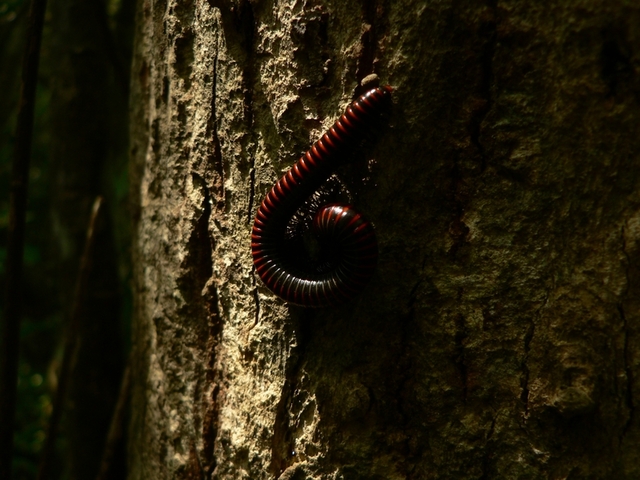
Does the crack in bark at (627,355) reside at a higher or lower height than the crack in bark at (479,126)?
lower

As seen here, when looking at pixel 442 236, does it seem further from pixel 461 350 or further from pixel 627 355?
pixel 627 355

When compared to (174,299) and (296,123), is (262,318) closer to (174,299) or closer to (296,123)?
(174,299)

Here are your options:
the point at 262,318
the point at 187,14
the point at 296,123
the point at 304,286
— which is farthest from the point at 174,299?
the point at 187,14

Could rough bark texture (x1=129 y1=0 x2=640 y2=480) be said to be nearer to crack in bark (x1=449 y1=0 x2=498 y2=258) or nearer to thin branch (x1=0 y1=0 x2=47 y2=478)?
crack in bark (x1=449 y1=0 x2=498 y2=258)

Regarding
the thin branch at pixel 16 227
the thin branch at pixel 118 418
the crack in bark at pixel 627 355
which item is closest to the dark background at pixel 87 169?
the thin branch at pixel 118 418

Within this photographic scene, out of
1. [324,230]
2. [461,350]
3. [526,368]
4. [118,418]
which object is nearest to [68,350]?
[118,418]

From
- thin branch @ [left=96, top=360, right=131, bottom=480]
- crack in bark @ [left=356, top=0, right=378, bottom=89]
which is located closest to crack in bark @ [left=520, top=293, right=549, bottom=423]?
crack in bark @ [left=356, top=0, right=378, bottom=89]

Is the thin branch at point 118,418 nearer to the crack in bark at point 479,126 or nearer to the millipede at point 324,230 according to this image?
the millipede at point 324,230
